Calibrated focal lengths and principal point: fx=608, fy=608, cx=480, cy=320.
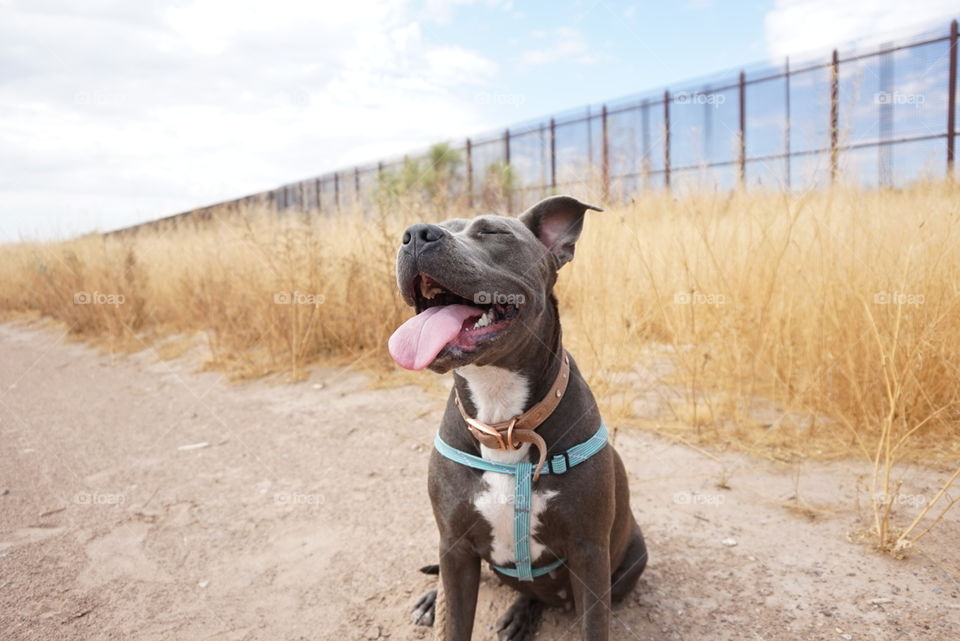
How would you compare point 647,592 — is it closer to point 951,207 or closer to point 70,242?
point 951,207

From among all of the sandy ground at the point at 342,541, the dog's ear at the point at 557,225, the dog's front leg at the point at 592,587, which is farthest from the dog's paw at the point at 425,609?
the dog's ear at the point at 557,225

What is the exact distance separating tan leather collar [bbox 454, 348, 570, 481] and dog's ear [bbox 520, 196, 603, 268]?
616mm

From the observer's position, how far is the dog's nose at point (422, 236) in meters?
1.71

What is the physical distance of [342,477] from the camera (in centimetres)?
369

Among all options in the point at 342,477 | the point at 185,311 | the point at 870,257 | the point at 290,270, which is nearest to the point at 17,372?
the point at 185,311

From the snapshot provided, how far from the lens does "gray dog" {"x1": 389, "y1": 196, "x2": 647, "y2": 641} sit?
1721 mm

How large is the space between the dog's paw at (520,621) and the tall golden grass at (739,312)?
1.44m

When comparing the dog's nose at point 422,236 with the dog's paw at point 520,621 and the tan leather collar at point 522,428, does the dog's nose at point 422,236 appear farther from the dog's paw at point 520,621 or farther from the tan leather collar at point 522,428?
the dog's paw at point 520,621

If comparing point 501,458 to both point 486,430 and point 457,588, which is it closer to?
point 486,430

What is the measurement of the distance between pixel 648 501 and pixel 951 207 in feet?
7.47

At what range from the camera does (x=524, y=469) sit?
1.76 m

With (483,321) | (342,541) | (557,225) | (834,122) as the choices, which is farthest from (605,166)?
(483,321)

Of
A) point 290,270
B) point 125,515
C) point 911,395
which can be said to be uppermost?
point 290,270

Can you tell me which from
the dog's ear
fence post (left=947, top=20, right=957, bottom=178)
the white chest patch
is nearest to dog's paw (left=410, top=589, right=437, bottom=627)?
the white chest patch
